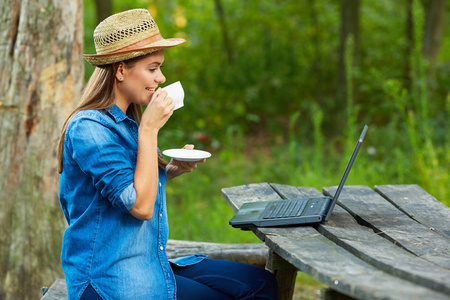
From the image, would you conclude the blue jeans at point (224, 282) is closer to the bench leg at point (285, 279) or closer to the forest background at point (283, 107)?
the bench leg at point (285, 279)

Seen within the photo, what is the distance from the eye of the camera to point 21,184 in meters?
3.54

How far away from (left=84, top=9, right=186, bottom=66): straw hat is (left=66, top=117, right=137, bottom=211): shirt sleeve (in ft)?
0.92

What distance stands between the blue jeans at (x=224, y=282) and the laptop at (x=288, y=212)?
0.21m

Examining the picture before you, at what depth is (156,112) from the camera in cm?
214

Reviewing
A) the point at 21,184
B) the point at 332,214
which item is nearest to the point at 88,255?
the point at 332,214

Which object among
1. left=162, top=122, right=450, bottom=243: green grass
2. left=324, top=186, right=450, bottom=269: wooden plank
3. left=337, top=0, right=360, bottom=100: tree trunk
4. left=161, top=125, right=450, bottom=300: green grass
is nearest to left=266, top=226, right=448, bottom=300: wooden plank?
left=324, top=186, right=450, bottom=269: wooden plank

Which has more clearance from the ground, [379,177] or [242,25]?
[242,25]

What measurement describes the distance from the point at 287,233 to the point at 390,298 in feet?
2.56

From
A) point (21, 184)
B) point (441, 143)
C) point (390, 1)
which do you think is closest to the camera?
point (21, 184)

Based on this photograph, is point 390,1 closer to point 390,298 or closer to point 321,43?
point 321,43

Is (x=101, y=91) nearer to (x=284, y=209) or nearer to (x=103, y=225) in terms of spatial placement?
(x=103, y=225)

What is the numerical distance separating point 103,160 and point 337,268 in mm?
878

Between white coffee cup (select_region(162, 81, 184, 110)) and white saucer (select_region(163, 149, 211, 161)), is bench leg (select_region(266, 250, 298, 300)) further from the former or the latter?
white coffee cup (select_region(162, 81, 184, 110))

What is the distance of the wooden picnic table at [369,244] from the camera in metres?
1.59
